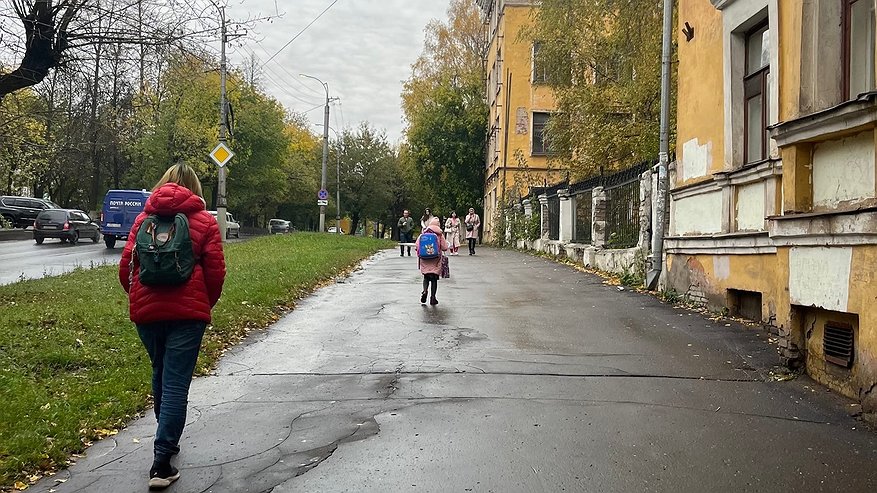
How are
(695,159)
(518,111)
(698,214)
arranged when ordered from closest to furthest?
(698,214) < (695,159) < (518,111)

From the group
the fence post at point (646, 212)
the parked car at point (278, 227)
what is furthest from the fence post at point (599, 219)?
the parked car at point (278, 227)

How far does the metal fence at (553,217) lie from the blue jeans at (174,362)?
64.5ft

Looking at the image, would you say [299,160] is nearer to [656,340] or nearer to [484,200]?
[484,200]

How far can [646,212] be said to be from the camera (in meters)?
13.9

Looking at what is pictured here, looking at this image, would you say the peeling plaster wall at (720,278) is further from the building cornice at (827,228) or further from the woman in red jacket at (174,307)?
the woman in red jacket at (174,307)

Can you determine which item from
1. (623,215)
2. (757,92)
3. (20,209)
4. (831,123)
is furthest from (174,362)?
(20,209)

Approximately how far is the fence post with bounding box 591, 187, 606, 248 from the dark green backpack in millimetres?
14398

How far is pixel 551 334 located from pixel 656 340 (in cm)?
121

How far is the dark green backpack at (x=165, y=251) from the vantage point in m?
4.20

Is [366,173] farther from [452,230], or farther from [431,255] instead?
[431,255]

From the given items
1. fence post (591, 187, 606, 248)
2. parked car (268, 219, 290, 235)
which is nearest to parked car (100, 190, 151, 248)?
fence post (591, 187, 606, 248)

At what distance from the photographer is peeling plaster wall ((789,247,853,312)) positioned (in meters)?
5.81

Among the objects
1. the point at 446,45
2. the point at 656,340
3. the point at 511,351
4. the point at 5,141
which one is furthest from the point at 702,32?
the point at 446,45

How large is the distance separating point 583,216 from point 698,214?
9.38 metres
